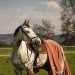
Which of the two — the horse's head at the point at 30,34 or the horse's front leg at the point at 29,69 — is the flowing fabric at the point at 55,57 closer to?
the horse's front leg at the point at 29,69

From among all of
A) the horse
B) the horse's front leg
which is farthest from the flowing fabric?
the horse's front leg

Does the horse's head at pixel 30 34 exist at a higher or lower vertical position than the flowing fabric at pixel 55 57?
higher

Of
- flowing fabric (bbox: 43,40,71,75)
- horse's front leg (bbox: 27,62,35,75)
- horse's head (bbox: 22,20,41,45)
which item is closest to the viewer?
horse's head (bbox: 22,20,41,45)

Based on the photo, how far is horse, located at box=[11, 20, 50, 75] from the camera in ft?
31.9

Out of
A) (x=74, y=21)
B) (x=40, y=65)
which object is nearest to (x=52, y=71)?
(x=40, y=65)

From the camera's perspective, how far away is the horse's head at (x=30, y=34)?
31.4 feet

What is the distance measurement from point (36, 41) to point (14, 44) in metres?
0.85

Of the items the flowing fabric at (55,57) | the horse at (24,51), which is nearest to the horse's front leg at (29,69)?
the horse at (24,51)

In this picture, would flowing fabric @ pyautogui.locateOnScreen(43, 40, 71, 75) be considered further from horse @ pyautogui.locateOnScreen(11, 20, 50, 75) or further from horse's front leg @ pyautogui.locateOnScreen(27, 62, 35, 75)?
horse's front leg @ pyautogui.locateOnScreen(27, 62, 35, 75)

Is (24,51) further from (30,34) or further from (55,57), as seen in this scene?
(55,57)

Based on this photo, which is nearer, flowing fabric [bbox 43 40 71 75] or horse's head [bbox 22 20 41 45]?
horse's head [bbox 22 20 41 45]

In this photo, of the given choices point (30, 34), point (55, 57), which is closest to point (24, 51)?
point (30, 34)

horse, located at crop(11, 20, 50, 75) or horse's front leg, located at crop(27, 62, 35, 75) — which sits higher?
horse, located at crop(11, 20, 50, 75)

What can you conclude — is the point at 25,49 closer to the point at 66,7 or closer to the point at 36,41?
the point at 36,41
